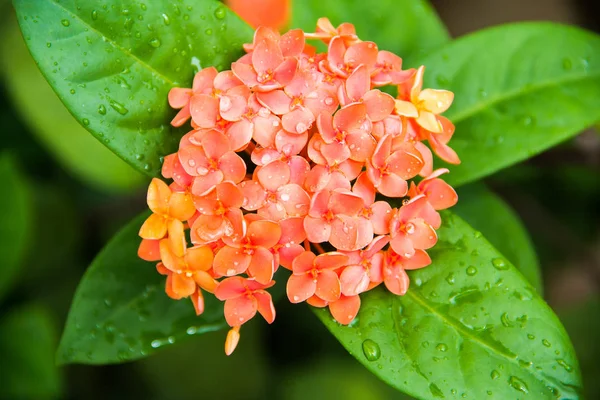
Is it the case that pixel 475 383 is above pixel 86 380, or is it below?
above

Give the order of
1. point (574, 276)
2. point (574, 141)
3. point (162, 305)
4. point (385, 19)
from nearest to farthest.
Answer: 1. point (162, 305)
2. point (385, 19)
3. point (574, 141)
4. point (574, 276)

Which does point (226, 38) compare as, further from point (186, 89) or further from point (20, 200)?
point (20, 200)

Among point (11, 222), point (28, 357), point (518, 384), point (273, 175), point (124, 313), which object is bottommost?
point (28, 357)

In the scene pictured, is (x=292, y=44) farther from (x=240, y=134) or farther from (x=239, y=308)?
(x=239, y=308)

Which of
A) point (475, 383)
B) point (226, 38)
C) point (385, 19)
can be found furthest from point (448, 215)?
point (385, 19)

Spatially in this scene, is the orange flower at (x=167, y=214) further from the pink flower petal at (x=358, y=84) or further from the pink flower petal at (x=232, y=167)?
the pink flower petal at (x=358, y=84)

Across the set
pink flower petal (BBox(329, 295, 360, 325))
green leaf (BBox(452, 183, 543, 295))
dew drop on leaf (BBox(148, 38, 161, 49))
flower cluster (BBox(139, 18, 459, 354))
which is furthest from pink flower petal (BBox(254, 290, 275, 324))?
green leaf (BBox(452, 183, 543, 295))

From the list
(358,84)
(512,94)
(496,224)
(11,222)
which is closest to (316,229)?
(358,84)
